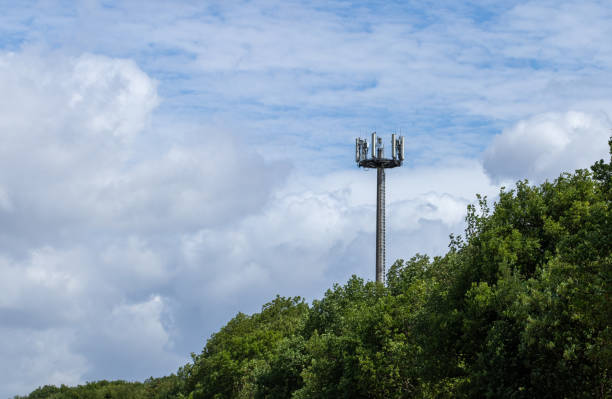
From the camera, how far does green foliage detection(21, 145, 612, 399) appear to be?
30.9m

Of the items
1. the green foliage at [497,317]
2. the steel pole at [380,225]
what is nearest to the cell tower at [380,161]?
the steel pole at [380,225]

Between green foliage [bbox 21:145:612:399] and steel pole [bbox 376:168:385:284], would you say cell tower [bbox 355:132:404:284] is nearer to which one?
steel pole [bbox 376:168:385:284]

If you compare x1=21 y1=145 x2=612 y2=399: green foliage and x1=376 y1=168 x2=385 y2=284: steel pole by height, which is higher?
x1=376 y1=168 x2=385 y2=284: steel pole

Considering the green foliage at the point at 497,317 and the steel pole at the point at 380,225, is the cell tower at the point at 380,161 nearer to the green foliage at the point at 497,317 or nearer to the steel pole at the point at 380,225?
the steel pole at the point at 380,225

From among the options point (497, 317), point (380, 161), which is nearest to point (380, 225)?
point (380, 161)

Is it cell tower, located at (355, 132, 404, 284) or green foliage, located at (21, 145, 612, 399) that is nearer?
Result: green foliage, located at (21, 145, 612, 399)

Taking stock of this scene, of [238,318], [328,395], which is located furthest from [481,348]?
[238,318]

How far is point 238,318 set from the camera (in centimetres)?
9544

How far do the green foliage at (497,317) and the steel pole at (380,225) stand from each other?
47.2 m

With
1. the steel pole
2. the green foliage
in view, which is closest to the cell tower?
the steel pole

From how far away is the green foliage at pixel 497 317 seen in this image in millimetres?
30875

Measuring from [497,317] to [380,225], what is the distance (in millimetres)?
79446

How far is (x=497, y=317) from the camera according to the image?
3703cm

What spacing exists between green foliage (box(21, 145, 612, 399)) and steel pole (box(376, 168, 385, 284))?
155 feet
